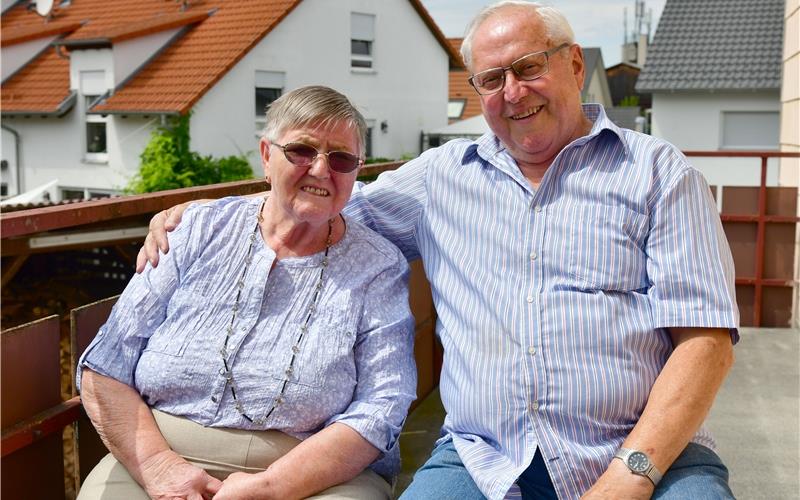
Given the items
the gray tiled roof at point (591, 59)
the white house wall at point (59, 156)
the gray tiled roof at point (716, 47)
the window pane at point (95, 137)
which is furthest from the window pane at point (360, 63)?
the gray tiled roof at point (591, 59)

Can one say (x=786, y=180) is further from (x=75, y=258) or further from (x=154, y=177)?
(x=154, y=177)

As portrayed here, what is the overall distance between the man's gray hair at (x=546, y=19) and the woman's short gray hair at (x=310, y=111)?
41 centimetres

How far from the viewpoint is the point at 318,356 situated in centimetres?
237

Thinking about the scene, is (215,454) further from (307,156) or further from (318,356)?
(307,156)

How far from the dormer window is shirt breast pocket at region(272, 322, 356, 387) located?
84.6 feet

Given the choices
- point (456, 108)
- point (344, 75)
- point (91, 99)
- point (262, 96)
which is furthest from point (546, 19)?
point (456, 108)

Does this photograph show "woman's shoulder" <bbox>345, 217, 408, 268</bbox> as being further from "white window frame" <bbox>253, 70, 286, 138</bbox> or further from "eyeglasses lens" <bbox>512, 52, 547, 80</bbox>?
"white window frame" <bbox>253, 70, 286, 138</bbox>

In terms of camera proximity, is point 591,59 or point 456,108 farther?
point 591,59

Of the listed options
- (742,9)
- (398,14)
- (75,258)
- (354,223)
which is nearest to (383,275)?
(354,223)

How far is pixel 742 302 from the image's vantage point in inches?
270

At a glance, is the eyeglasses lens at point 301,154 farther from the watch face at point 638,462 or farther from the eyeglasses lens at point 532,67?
the watch face at point 638,462

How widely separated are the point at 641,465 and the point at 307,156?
112cm

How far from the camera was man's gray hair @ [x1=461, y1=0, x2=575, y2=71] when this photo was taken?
8.48 feet

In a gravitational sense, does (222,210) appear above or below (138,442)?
above
